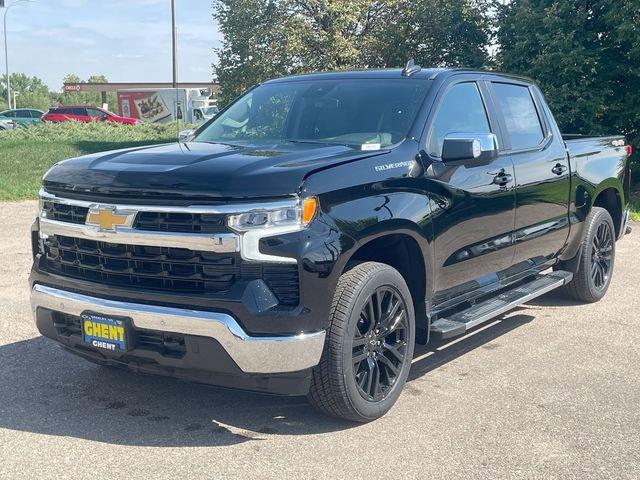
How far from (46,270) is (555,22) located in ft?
45.6

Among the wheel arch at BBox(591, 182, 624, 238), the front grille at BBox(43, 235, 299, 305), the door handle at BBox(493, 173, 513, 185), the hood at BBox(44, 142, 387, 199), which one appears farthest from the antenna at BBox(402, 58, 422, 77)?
the wheel arch at BBox(591, 182, 624, 238)

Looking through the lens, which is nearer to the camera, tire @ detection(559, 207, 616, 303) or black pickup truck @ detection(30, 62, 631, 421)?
black pickup truck @ detection(30, 62, 631, 421)

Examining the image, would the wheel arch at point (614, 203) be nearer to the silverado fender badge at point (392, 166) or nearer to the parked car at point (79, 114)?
the silverado fender badge at point (392, 166)

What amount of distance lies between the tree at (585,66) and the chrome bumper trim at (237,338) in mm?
13135

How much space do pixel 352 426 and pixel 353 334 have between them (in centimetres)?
56

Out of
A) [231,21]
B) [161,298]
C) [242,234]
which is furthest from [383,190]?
[231,21]

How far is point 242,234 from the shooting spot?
378cm

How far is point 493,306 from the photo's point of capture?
5.33m

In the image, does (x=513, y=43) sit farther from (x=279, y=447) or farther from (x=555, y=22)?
(x=279, y=447)

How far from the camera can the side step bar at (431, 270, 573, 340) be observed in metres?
4.80

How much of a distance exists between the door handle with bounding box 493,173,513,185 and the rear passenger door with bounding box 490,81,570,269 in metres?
0.14

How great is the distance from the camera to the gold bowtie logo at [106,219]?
4.02 meters

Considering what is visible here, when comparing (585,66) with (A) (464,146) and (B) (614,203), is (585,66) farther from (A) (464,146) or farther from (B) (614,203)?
(A) (464,146)

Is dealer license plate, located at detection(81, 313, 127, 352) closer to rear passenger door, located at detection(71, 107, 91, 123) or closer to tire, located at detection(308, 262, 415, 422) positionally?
tire, located at detection(308, 262, 415, 422)
